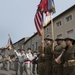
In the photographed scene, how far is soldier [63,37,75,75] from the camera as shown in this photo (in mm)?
7312

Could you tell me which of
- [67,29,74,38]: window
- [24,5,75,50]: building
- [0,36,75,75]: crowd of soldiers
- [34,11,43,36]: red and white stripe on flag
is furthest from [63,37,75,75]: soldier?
[67,29,74,38]: window

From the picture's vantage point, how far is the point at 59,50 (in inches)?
328

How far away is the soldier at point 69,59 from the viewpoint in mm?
7312

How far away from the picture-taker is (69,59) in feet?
24.4

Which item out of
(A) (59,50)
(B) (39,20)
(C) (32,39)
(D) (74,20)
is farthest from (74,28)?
(A) (59,50)

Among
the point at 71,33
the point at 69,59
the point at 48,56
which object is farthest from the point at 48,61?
the point at 71,33

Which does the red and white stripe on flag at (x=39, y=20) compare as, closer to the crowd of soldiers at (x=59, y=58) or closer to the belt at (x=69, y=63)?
the crowd of soldiers at (x=59, y=58)

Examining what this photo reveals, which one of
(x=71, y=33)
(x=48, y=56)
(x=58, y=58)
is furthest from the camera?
(x=71, y=33)

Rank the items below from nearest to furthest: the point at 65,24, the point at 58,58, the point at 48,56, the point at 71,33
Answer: the point at 58,58 < the point at 48,56 < the point at 71,33 < the point at 65,24

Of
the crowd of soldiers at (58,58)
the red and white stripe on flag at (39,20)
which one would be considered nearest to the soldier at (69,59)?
the crowd of soldiers at (58,58)

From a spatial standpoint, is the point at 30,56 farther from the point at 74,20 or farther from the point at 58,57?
the point at 74,20

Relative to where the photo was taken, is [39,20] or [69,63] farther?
[39,20]

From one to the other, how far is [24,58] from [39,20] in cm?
353

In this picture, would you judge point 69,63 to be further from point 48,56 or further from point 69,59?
point 48,56
